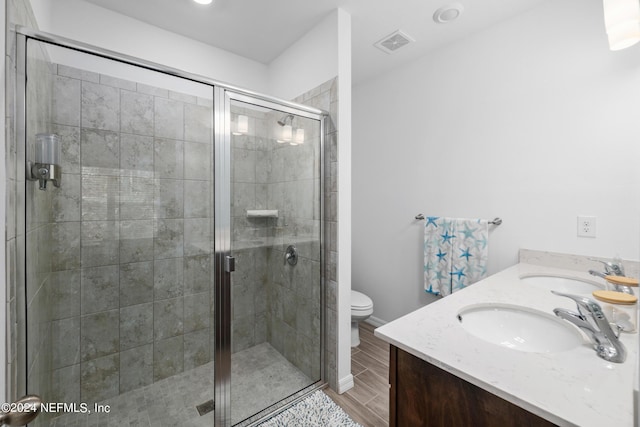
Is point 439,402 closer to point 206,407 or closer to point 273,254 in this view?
point 273,254

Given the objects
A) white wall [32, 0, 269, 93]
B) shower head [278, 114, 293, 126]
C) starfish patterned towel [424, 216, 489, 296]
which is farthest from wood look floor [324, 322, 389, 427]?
white wall [32, 0, 269, 93]

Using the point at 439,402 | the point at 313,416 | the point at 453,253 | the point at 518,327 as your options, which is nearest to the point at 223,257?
the point at 313,416

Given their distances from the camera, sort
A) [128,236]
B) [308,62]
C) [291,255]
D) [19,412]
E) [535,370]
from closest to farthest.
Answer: [19,412] → [535,370] → [128,236] → [291,255] → [308,62]

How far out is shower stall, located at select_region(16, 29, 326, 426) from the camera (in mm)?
1414

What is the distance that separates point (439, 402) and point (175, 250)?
5.28 feet

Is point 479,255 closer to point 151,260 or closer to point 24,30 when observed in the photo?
point 151,260

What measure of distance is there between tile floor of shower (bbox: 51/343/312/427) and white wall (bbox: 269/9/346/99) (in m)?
1.90

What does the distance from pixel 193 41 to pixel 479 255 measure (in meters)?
2.76

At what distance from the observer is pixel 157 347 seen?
1.69 m

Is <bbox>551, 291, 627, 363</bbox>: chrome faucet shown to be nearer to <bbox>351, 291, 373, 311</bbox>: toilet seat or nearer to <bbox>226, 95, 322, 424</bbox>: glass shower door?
<bbox>226, 95, 322, 424</bbox>: glass shower door

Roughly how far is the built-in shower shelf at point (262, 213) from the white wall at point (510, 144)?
1285 millimetres

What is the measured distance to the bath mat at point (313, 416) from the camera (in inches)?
58.8

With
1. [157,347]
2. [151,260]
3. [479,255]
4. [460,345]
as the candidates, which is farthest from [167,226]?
[479,255]

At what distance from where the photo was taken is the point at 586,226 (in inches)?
61.3
